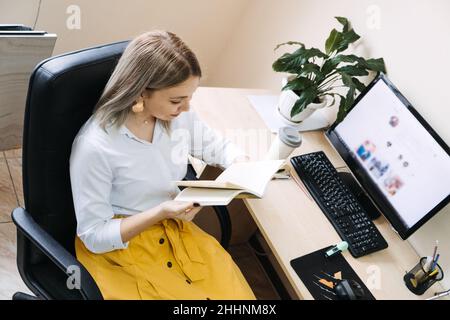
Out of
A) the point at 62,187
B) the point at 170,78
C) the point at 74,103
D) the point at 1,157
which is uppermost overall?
the point at 170,78

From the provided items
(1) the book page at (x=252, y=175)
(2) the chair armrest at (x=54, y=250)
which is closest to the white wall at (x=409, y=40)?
(1) the book page at (x=252, y=175)

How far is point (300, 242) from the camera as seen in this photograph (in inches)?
53.8

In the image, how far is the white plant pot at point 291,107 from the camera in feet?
5.56

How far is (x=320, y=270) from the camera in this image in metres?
1.30

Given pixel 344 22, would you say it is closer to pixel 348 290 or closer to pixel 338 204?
pixel 338 204

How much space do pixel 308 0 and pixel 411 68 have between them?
2.22 ft

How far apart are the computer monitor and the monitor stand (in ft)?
0.08

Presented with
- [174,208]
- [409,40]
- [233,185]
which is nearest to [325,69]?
[409,40]

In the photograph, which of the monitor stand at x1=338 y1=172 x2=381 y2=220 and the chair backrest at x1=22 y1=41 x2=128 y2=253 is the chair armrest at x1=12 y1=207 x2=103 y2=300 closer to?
the chair backrest at x1=22 y1=41 x2=128 y2=253

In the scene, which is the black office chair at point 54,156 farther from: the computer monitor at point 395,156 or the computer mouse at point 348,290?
the computer monitor at point 395,156
